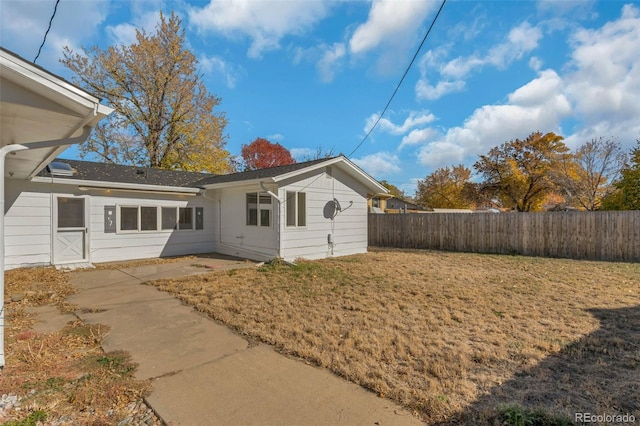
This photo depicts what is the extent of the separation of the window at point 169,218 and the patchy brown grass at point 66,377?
601cm

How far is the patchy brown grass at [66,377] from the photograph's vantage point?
2.33 m

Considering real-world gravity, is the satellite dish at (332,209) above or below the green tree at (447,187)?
below

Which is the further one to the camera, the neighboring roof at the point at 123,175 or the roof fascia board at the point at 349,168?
the neighboring roof at the point at 123,175

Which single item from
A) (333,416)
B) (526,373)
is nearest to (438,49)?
(526,373)

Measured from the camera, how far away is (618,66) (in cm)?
862

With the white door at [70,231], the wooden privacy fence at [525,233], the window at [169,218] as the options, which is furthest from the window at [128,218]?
the wooden privacy fence at [525,233]

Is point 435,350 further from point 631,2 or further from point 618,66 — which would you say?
point 618,66

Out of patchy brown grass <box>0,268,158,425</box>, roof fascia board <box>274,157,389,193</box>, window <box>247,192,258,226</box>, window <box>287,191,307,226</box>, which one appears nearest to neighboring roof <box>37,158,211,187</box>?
window <box>247,192,258,226</box>

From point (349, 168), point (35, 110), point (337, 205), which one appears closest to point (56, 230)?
point (35, 110)

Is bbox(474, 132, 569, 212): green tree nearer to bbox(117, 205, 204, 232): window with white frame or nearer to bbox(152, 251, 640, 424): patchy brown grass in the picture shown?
bbox(152, 251, 640, 424): patchy brown grass

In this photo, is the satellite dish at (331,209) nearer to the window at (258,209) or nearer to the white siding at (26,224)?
the window at (258,209)

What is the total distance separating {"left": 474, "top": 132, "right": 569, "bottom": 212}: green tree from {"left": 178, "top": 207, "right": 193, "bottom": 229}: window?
21383mm

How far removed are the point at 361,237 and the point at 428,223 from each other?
366 cm

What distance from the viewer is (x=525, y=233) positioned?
37.4 feet
